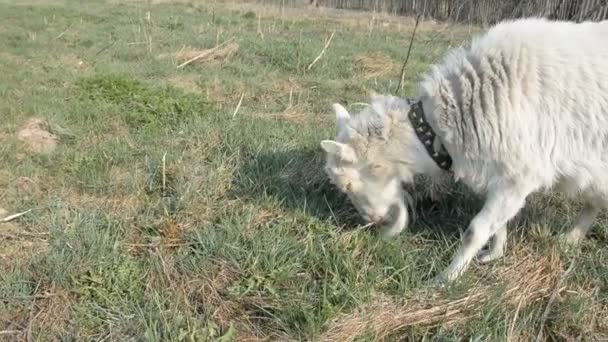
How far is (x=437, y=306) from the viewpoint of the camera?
2.92 meters

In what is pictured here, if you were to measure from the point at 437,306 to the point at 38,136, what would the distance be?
433cm

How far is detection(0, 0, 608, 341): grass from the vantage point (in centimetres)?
287

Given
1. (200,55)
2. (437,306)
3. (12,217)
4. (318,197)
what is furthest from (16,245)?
(200,55)

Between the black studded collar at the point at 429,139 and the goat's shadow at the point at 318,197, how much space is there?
514mm

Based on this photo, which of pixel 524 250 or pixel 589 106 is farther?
pixel 524 250

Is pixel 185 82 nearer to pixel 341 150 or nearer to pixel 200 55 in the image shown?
pixel 200 55

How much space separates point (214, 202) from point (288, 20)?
12.3m

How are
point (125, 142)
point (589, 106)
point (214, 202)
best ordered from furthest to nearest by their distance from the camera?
point (125, 142)
point (214, 202)
point (589, 106)

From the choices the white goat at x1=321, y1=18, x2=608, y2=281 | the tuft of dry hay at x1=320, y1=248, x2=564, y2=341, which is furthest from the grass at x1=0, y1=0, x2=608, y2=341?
the white goat at x1=321, y1=18, x2=608, y2=281

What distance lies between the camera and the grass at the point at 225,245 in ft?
9.41

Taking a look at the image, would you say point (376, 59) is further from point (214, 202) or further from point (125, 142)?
point (214, 202)

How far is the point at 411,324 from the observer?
2.81 metres

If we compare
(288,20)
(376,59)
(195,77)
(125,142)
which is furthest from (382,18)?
(125,142)

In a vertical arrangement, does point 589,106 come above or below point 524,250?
above
